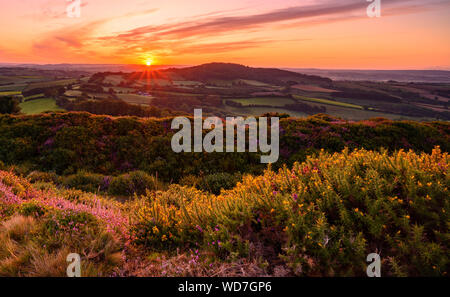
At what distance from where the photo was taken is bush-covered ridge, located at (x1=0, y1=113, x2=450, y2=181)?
A: 12.1 m

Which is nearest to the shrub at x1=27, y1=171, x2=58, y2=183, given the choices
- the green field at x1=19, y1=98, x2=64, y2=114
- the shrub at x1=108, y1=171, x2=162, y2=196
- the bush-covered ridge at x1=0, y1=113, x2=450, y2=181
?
the bush-covered ridge at x1=0, y1=113, x2=450, y2=181

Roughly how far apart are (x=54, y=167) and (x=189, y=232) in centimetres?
1128

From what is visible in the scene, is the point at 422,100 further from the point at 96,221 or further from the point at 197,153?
the point at 96,221

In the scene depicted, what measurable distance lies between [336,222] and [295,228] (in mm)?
712

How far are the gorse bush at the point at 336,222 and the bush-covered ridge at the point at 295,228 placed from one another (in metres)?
0.02

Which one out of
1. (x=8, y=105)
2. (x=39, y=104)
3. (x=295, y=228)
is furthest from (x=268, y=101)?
(x=295, y=228)

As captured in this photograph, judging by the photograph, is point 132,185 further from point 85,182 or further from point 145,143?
point 145,143

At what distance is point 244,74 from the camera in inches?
5551

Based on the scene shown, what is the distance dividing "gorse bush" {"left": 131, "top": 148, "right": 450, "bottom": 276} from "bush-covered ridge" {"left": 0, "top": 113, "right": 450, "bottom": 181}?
6.94 m

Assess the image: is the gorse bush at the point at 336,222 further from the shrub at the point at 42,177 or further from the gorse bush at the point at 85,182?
the shrub at the point at 42,177

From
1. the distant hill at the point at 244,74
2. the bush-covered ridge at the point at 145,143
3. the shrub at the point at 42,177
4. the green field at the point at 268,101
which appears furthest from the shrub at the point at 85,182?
the distant hill at the point at 244,74

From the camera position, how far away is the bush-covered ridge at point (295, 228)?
306 centimetres

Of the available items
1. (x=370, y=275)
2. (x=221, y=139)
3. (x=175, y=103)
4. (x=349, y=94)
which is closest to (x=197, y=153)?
(x=221, y=139)

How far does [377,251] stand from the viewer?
124 inches
